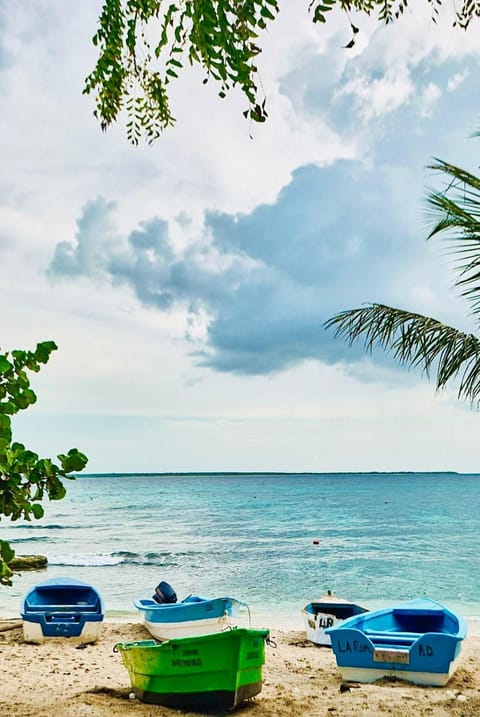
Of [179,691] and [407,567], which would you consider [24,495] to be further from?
[407,567]

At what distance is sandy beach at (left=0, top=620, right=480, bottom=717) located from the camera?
7211 mm

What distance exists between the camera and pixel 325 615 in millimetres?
11898

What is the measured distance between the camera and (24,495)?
257 centimetres

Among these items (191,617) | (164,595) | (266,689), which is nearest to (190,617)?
(191,617)

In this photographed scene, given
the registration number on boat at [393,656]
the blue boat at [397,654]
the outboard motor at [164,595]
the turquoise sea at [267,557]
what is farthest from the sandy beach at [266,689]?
the turquoise sea at [267,557]

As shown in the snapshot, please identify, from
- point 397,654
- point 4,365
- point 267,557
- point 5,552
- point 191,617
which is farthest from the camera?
point 267,557

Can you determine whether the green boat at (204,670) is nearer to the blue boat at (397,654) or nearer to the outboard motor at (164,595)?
the blue boat at (397,654)

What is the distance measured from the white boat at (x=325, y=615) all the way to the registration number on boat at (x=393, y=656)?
Result: 3.74 metres

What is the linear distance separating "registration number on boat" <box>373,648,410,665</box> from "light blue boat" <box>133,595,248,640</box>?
2718 millimetres

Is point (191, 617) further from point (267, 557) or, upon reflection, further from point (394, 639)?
point (267, 557)

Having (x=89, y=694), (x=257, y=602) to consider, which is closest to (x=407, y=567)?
(x=257, y=602)

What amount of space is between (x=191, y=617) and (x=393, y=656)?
12.8 ft

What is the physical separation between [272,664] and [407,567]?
17.7 meters

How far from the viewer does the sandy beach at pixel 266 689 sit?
7211mm
